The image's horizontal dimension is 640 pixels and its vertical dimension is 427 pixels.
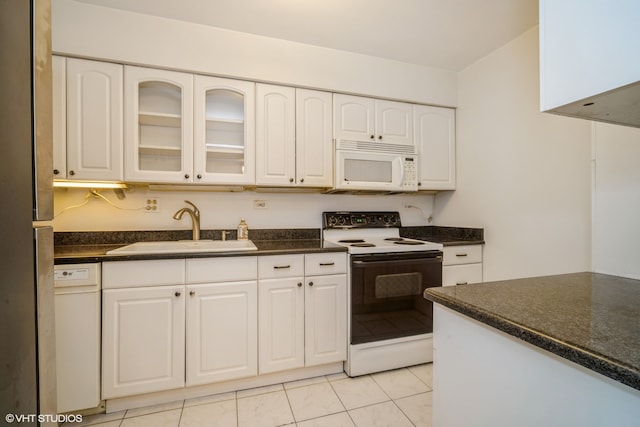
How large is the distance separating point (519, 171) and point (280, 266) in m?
1.84

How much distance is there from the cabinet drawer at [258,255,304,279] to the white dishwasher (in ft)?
2.92

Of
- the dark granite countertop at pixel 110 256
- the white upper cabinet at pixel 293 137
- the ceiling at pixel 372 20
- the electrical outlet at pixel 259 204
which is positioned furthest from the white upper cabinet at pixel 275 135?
the dark granite countertop at pixel 110 256

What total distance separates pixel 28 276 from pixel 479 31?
2.63 m

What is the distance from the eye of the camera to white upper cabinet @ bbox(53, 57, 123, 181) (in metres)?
1.72

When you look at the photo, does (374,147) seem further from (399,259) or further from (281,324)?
(281,324)

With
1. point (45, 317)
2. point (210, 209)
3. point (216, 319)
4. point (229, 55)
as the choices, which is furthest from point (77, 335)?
point (229, 55)

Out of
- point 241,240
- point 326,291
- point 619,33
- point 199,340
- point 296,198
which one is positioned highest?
point 619,33

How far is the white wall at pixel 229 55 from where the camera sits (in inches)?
68.3

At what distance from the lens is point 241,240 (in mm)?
2174

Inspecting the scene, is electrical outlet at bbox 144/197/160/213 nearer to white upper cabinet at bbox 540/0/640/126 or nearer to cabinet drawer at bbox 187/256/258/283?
cabinet drawer at bbox 187/256/258/283

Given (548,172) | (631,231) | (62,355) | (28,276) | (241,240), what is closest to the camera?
(28,276)

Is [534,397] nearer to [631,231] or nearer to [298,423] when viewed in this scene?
[631,231]

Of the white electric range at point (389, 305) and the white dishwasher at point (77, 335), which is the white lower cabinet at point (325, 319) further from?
the white dishwasher at point (77, 335)

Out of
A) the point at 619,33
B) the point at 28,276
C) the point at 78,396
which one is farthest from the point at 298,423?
the point at 619,33
